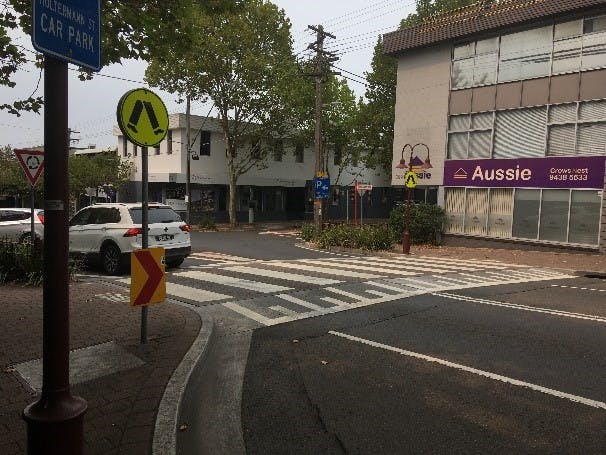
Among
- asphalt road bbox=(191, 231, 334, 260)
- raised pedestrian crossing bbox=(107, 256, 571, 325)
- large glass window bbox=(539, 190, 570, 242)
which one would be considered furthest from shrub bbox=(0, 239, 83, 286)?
large glass window bbox=(539, 190, 570, 242)

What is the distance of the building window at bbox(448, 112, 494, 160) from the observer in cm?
2188

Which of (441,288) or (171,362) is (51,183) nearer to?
(171,362)

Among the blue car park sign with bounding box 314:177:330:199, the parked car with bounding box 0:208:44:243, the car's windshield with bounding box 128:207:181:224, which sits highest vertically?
the blue car park sign with bounding box 314:177:330:199

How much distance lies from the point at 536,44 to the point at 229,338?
1936 cm

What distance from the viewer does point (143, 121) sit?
18.6ft

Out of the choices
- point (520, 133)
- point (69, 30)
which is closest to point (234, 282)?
point (69, 30)

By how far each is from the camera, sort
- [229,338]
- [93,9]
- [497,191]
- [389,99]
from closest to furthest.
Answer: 1. [93,9]
2. [229,338]
3. [497,191]
4. [389,99]

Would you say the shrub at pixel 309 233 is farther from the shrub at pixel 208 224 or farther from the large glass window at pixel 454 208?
the shrub at pixel 208 224

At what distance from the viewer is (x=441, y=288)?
35.0ft

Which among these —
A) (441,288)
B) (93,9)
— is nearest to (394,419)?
(93,9)

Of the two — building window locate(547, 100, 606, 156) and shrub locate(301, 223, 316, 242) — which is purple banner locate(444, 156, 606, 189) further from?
shrub locate(301, 223, 316, 242)

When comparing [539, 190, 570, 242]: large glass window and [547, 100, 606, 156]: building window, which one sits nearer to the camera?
[547, 100, 606, 156]: building window

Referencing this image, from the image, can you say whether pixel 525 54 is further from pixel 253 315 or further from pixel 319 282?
pixel 253 315

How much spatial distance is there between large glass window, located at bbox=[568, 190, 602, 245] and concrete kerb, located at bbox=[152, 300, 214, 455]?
17124 millimetres
